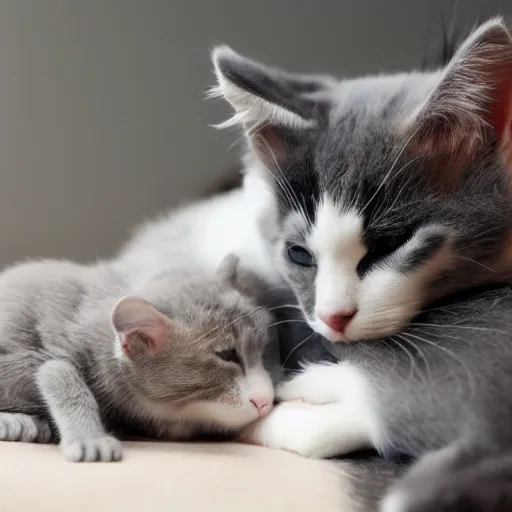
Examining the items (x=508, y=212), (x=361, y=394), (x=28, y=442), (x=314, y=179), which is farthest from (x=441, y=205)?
(x=28, y=442)

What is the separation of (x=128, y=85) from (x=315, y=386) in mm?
1127

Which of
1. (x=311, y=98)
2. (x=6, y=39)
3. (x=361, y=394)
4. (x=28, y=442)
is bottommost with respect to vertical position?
(x=28, y=442)

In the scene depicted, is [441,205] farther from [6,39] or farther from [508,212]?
[6,39]

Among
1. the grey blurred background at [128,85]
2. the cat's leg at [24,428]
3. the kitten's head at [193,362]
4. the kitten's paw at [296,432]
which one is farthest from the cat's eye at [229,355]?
the grey blurred background at [128,85]

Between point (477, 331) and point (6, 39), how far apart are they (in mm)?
1495

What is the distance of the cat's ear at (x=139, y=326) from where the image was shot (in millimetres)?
1140

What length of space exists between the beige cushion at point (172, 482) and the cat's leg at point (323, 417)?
0.11ft

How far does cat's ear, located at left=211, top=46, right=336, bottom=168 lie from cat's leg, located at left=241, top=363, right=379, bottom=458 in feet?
1.33

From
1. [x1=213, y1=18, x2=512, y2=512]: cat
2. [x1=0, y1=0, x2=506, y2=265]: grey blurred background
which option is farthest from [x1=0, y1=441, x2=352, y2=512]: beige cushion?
[x1=0, y1=0, x2=506, y2=265]: grey blurred background

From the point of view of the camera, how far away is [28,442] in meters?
1.20

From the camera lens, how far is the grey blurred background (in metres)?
1.94

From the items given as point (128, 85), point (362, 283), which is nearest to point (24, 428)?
point (362, 283)

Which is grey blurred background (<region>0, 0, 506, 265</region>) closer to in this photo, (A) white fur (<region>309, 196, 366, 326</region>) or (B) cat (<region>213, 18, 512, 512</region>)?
(B) cat (<region>213, 18, 512, 512</region>)

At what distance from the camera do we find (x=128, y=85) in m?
1.98
